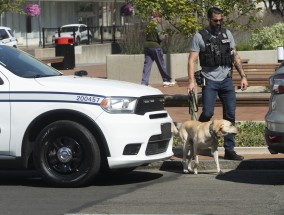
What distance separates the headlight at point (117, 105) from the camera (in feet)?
33.7

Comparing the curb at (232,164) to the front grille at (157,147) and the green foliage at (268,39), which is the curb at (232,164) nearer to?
the front grille at (157,147)

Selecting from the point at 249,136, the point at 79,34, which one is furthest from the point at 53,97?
the point at 79,34

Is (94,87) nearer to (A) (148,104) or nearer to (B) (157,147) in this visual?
(A) (148,104)

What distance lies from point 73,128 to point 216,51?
2.37 metres

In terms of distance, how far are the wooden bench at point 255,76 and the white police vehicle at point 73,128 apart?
27.6ft

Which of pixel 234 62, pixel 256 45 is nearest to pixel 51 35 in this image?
pixel 256 45

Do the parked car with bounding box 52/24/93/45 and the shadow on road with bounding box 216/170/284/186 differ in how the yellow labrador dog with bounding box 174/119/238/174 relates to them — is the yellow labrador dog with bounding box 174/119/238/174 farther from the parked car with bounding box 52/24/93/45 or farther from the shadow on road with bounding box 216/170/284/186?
the parked car with bounding box 52/24/93/45

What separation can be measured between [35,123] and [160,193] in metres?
1.65

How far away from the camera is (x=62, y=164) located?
10.5m

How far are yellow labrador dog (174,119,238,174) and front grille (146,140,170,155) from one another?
0.44 m

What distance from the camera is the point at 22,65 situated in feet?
36.4

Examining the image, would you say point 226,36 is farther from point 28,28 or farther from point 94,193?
point 28,28

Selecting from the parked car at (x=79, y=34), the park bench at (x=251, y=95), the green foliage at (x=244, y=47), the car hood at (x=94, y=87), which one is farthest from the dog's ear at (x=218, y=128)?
the parked car at (x=79, y=34)

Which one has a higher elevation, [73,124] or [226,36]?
[226,36]
